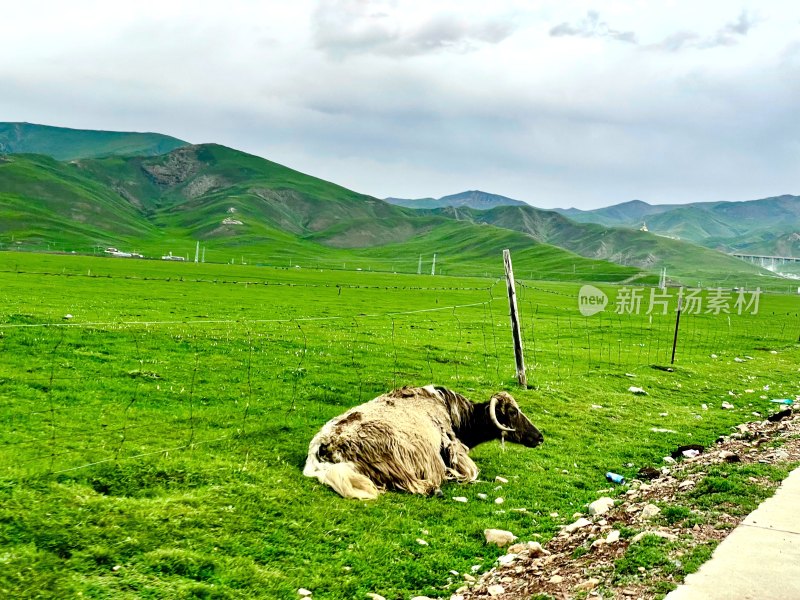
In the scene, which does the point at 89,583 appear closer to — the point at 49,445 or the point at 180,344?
the point at 49,445

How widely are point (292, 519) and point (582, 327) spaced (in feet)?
123

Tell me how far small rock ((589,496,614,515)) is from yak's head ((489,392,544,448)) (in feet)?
12.2

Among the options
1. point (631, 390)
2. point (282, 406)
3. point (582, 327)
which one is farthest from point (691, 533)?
point (582, 327)

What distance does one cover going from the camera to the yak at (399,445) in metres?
9.70

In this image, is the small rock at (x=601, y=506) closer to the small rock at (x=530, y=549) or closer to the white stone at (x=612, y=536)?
the white stone at (x=612, y=536)

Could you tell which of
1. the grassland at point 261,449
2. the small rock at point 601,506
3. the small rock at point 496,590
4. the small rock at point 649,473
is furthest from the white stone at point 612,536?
the small rock at point 649,473

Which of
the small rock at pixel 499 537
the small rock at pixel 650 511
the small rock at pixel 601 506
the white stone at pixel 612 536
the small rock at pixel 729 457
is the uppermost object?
the small rock at pixel 729 457

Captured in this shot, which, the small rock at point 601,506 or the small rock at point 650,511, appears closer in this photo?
the small rock at point 650,511

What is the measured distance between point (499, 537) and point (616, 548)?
166cm

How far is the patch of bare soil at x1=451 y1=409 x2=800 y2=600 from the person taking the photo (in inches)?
255

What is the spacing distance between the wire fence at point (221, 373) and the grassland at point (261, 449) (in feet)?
0.27

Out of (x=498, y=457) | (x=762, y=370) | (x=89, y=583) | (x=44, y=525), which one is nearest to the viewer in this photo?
(x=89, y=583)

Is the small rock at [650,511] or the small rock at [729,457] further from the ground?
the small rock at [729,457]

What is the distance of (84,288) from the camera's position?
156 feet
